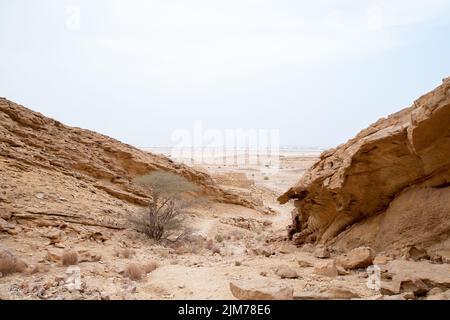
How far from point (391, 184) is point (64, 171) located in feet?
44.2

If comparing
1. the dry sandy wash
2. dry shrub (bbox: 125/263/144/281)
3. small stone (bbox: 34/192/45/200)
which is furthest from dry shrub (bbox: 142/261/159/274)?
small stone (bbox: 34/192/45/200)

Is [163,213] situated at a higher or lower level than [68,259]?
higher

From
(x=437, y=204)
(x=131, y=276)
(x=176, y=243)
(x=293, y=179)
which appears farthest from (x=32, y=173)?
(x=293, y=179)

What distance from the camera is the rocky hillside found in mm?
11344

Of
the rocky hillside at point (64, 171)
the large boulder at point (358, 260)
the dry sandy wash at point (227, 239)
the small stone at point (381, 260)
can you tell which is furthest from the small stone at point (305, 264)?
the rocky hillside at point (64, 171)

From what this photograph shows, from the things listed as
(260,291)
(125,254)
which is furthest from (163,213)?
(260,291)

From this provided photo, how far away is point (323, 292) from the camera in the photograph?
494 centimetres

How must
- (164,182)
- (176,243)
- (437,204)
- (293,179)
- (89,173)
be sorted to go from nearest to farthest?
(437,204) → (176,243) → (164,182) → (89,173) → (293,179)

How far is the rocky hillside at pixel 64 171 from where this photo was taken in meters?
11.3

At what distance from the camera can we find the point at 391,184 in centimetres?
838

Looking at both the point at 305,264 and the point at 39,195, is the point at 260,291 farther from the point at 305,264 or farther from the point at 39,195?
the point at 39,195

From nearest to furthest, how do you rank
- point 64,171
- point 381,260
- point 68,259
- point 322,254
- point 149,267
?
1. point 381,260
2. point 68,259
3. point 149,267
4. point 322,254
5. point 64,171

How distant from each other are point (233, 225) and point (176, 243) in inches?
280
